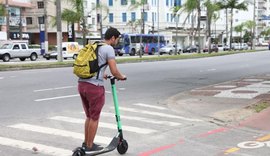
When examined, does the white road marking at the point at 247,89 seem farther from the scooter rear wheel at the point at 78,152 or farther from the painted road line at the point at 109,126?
the scooter rear wheel at the point at 78,152

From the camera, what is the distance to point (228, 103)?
38.9ft

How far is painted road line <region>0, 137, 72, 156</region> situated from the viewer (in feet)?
21.6

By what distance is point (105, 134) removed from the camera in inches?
314

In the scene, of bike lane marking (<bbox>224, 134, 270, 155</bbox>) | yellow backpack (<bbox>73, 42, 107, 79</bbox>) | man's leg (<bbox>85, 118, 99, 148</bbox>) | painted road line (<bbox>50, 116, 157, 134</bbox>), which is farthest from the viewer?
painted road line (<bbox>50, 116, 157, 134</bbox>)

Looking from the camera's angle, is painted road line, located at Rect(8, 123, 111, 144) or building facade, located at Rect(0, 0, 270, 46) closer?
painted road line, located at Rect(8, 123, 111, 144)

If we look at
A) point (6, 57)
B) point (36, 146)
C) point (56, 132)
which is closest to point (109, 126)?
point (56, 132)

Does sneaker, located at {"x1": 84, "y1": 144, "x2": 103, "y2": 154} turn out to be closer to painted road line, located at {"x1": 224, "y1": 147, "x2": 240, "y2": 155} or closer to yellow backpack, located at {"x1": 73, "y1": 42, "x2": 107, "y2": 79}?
yellow backpack, located at {"x1": 73, "y1": 42, "x2": 107, "y2": 79}

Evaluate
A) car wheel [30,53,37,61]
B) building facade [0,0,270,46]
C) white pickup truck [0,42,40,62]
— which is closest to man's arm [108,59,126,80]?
white pickup truck [0,42,40,62]

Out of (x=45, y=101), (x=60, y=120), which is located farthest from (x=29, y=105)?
(x=60, y=120)

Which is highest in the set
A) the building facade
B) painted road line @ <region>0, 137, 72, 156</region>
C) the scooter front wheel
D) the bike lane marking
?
the building facade

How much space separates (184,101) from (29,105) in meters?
4.19

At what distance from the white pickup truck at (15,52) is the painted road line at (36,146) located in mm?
33386

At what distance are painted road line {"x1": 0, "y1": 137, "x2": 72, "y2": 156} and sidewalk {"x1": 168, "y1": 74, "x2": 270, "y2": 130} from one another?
3.91m

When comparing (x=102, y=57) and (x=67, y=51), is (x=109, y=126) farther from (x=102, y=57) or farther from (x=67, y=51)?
(x=67, y=51)
